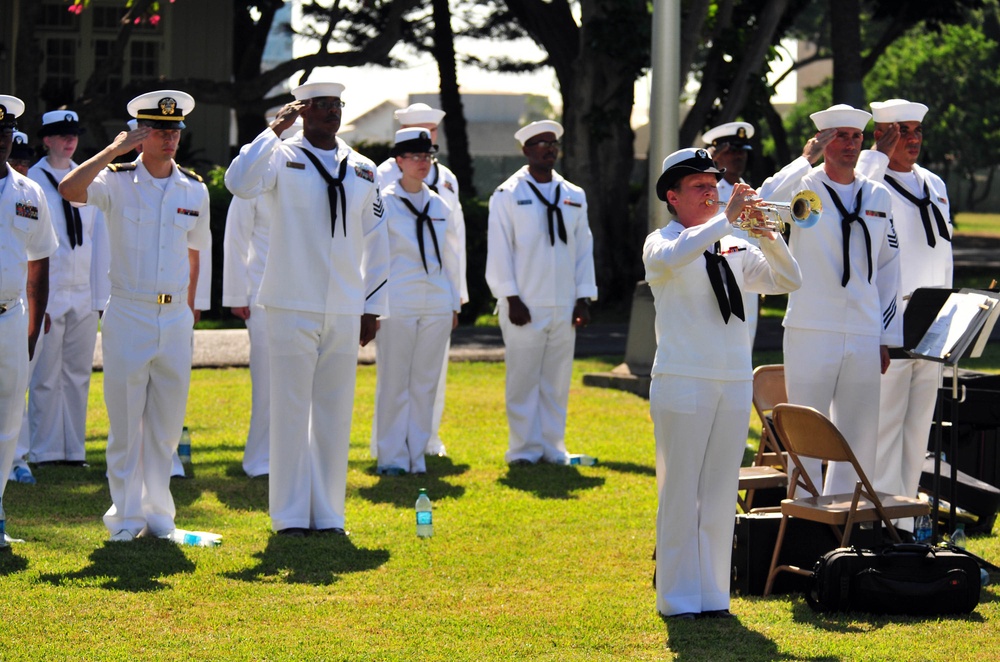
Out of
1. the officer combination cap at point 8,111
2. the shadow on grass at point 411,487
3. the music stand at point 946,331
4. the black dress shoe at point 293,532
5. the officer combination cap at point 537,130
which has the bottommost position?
the shadow on grass at point 411,487

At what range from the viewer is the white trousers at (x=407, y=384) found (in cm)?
1178

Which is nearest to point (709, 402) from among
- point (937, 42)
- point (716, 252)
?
point (716, 252)

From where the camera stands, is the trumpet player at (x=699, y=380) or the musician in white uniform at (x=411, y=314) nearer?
the trumpet player at (x=699, y=380)

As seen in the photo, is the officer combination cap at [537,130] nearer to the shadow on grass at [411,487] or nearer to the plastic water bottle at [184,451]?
the shadow on grass at [411,487]

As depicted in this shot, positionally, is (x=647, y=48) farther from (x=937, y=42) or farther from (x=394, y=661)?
(x=937, y=42)

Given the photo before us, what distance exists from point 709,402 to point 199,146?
72.3 ft

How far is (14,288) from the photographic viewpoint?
8336mm

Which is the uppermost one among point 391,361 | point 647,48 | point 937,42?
point 937,42

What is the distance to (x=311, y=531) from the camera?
9.27m

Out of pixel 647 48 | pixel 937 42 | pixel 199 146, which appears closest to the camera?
pixel 647 48

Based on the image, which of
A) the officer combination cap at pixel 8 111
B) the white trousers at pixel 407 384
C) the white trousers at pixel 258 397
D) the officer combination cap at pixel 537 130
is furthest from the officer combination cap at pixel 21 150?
the officer combination cap at pixel 537 130

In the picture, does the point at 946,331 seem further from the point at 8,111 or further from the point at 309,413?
the point at 8,111

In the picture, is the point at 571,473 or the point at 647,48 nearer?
the point at 571,473

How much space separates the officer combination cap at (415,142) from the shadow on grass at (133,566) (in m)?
3.93
